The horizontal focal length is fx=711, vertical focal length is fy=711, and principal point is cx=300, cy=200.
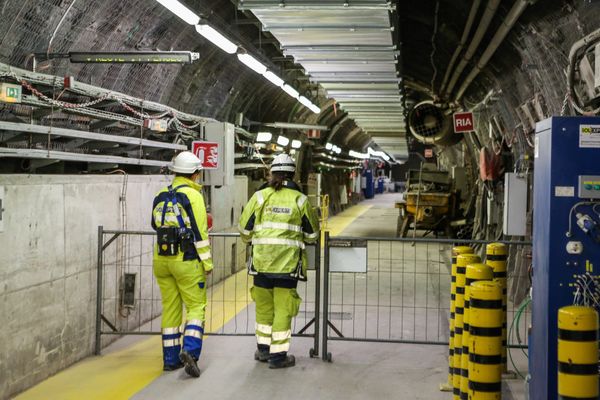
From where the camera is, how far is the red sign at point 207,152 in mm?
10648

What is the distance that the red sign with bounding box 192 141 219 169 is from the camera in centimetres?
1065

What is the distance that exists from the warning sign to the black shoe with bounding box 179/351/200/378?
12.2 ft

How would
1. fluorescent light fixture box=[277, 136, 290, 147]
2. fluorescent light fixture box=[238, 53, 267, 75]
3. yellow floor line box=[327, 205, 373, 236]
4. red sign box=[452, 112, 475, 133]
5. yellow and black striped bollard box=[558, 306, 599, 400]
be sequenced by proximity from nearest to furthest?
1. yellow and black striped bollard box=[558, 306, 599, 400]
2. fluorescent light fixture box=[238, 53, 267, 75]
3. red sign box=[452, 112, 475, 133]
4. fluorescent light fixture box=[277, 136, 290, 147]
5. yellow floor line box=[327, 205, 373, 236]

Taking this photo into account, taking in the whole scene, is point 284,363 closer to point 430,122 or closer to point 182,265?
point 182,265

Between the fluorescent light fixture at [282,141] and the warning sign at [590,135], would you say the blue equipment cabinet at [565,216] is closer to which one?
the warning sign at [590,135]

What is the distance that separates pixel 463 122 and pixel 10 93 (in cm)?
998

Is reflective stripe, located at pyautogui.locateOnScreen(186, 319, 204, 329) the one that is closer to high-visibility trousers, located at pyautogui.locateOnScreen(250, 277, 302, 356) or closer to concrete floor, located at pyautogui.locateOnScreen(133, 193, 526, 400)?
concrete floor, located at pyautogui.locateOnScreen(133, 193, 526, 400)

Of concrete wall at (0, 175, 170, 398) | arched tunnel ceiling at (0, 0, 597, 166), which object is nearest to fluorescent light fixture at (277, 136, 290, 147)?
arched tunnel ceiling at (0, 0, 597, 166)

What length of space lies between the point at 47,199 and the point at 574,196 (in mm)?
4384

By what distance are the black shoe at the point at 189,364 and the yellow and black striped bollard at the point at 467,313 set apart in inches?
91.8

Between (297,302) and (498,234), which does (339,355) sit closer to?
(297,302)

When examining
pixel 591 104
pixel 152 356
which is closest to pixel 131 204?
pixel 152 356

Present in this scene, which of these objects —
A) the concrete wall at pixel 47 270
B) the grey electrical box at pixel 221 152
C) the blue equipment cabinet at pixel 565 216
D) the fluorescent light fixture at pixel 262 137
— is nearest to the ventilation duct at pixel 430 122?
the fluorescent light fixture at pixel 262 137

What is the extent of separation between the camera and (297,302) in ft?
21.7
